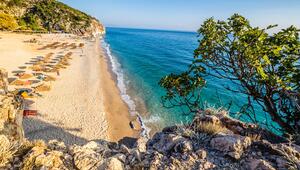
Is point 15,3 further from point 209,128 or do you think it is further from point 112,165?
point 209,128

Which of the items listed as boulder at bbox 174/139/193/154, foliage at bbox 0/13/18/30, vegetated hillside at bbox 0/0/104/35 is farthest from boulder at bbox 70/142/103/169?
vegetated hillside at bbox 0/0/104/35

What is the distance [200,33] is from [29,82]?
1878cm

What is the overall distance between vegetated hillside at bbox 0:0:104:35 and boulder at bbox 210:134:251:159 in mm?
76852

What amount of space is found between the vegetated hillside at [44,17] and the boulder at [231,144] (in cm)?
7685

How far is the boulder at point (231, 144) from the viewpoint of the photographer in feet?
13.4

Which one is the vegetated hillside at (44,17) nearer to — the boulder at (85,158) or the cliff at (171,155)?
the cliff at (171,155)

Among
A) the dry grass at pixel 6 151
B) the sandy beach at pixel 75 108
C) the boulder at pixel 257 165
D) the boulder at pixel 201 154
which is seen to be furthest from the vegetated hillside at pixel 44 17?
the boulder at pixel 257 165

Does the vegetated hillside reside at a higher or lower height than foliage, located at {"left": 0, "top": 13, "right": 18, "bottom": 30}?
higher

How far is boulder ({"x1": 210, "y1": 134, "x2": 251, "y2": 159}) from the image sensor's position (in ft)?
13.4

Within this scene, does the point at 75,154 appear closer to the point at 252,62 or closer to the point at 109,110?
the point at 252,62

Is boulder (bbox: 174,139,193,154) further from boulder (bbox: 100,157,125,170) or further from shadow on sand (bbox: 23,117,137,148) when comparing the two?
shadow on sand (bbox: 23,117,137,148)

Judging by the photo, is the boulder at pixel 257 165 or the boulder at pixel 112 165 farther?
the boulder at pixel 112 165

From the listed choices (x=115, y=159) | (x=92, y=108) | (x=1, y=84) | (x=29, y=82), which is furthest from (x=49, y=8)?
(x=115, y=159)

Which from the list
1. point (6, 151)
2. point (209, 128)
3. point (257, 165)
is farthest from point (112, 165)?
point (257, 165)
